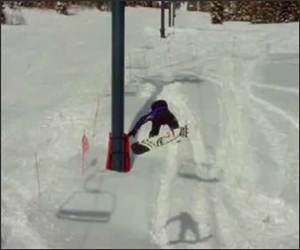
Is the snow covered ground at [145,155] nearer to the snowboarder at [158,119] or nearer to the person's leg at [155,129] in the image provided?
the snowboarder at [158,119]

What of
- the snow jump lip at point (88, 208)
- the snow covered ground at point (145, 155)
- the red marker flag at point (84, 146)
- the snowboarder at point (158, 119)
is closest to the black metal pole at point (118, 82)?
the snow covered ground at point (145, 155)

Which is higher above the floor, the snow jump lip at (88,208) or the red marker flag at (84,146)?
the red marker flag at (84,146)

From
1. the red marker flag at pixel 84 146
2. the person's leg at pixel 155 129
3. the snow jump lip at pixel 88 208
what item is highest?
the person's leg at pixel 155 129

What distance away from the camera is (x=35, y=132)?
968cm

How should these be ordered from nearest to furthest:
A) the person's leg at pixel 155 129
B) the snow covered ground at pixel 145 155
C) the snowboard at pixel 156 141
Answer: the snow covered ground at pixel 145 155 → the snowboard at pixel 156 141 → the person's leg at pixel 155 129

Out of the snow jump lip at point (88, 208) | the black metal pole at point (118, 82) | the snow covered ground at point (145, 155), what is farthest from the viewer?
the black metal pole at point (118, 82)

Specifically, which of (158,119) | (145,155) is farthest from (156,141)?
(145,155)

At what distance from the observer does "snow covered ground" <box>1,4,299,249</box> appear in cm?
708

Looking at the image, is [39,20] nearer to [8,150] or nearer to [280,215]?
[8,150]

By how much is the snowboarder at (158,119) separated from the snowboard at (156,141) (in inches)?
3.8

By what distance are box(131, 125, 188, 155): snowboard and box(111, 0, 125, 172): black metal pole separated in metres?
0.63

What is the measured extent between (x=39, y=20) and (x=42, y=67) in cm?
131

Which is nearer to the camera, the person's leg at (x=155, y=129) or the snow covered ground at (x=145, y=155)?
the snow covered ground at (x=145, y=155)

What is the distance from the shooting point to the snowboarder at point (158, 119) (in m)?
9.38
